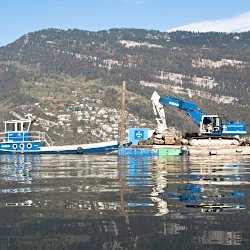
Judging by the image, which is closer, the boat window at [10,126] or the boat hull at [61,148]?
the boat hull at [61,148]

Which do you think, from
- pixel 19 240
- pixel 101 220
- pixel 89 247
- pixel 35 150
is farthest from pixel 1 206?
pixel 35 150

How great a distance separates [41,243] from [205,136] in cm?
7001

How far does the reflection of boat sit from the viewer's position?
8638 centimetres

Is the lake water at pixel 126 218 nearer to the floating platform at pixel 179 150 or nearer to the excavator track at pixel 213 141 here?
the floating platform at pixel 179 150

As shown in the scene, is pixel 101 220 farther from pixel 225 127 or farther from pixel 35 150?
pixel 35 150

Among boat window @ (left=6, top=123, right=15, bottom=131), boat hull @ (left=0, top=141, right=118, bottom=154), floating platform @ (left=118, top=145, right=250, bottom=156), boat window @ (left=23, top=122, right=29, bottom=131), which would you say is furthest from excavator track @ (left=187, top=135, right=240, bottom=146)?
boat window @ (left=6, top=123, right=15, bottom=131)

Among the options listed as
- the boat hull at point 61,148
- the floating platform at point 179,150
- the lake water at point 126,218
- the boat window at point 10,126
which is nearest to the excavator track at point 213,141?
the floating platform at point 179,150

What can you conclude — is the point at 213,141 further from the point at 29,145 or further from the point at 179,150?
the point at 29,145

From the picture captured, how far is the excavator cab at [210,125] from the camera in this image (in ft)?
256

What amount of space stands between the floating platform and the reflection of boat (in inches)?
403

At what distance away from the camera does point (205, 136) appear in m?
77.9

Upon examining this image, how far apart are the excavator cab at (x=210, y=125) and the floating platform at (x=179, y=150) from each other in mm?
4109

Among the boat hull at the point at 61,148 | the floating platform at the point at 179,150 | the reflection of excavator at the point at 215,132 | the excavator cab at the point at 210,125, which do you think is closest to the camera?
the floating platform at the point at 179,150

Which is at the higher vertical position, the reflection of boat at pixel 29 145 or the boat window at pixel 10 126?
the boat window at pixel 10 126
